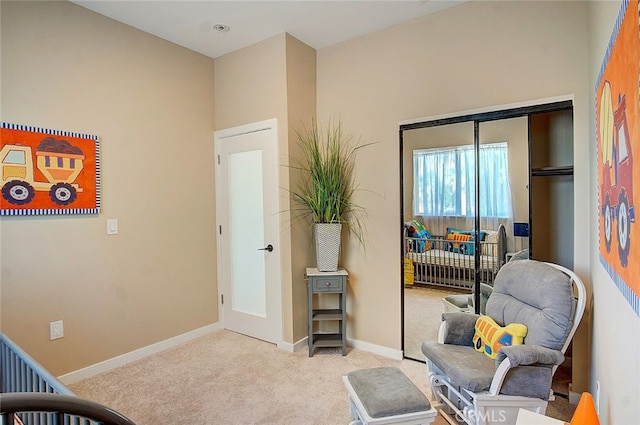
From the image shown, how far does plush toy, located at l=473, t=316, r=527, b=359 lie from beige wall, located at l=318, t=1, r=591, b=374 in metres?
0.66

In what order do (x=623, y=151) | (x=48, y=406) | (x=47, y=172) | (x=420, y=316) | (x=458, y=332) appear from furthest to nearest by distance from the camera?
(x=420, y=316)
(x=47, y=172)
(x=458, y=332)
(x=623, y=151)
(x=48, y=406)

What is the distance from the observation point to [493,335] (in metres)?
2.08

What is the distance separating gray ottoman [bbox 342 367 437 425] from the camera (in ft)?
5.40

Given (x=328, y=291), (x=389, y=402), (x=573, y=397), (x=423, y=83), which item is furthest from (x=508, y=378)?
(x=423, y=83)

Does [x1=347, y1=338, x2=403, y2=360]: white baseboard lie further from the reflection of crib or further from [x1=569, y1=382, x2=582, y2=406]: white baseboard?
the reflection of crib

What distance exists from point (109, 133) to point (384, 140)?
2314 mm

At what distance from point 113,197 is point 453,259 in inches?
112

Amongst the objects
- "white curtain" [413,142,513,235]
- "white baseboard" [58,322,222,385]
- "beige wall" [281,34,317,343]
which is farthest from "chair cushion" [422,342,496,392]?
"white baseboard" [58,322,222,385]

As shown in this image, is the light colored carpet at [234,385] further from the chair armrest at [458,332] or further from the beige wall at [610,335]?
the beige wall at [610,335]

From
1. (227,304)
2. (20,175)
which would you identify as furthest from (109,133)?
(227,304)

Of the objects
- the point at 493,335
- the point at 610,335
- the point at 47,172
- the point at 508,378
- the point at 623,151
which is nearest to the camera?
the point at 623,151

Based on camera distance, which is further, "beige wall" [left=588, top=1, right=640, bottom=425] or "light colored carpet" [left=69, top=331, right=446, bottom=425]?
"light colored carpet" [left=69, top=331, right=446, bottom=425]

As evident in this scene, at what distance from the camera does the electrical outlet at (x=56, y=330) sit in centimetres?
256

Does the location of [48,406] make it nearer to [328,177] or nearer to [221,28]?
[328,177]
